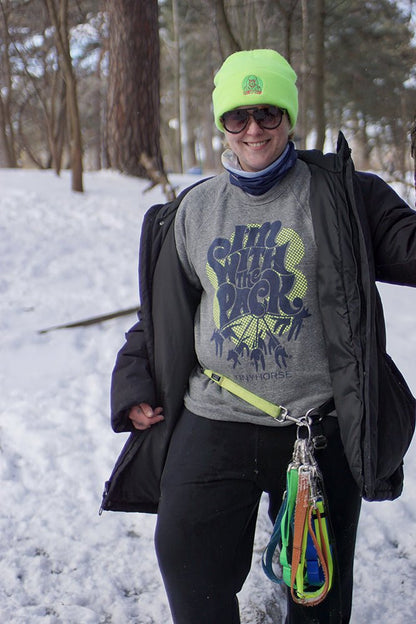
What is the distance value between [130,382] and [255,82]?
90cm

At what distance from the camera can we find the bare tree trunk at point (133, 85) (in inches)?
282

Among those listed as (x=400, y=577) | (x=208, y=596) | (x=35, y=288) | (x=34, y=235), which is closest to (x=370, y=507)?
(x=400, y=577)

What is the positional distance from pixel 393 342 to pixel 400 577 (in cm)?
205

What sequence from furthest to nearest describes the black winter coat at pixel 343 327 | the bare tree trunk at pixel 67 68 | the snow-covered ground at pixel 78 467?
the bare tree trunk at pixel 67 68
the snow-covered ground at pixel 78 467
the black winter coat at pixel 343 327

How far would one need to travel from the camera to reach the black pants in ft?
5.70

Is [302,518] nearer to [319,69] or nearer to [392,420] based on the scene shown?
[392,420]

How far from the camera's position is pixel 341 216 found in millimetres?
1693

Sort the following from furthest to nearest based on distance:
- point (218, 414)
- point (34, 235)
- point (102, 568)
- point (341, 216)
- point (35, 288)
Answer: point (34, 235) < point (35, 288) < point (102, 568) < point (218, 414) < point (341, 216)

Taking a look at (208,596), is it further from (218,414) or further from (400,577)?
(400,577)

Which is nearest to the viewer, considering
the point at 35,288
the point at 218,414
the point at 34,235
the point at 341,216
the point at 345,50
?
the point at 341,216

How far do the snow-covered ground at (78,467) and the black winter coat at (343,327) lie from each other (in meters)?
0.80

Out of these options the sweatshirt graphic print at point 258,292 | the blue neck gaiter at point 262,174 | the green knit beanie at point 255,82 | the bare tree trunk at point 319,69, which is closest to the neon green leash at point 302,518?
the sweatshirt graphic print at point 258,292

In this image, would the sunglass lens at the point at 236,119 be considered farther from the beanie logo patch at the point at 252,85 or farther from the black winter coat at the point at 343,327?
the black winter coat at the point at 343,327

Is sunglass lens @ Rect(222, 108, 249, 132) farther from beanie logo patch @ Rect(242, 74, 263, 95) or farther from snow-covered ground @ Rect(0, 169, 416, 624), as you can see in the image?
snow-covered ground @ Rect(0, 169, 416, 624)
